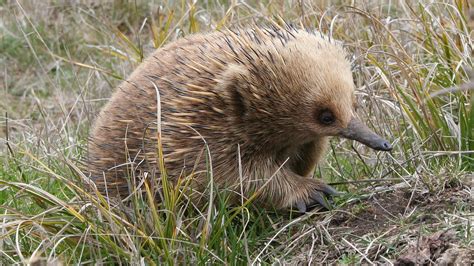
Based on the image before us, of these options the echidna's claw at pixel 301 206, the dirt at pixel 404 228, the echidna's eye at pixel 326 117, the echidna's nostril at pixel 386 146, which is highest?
the echidna's eye at pixel 326 117

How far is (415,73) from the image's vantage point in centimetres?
409

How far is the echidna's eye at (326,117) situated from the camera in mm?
3387

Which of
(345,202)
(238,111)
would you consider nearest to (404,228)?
(345,202)

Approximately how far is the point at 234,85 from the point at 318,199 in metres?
0.59

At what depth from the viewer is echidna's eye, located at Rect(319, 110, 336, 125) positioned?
11.1 feet

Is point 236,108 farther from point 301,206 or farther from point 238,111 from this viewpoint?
point 301,206

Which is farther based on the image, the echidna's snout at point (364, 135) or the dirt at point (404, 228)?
the echidna's snout at point (364, 135)

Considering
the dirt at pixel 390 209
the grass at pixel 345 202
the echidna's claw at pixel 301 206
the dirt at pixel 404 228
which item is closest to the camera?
the dirt at pixel 404 228

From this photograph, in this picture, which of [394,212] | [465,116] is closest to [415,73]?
[465,116]

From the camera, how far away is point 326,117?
3398 millimetres

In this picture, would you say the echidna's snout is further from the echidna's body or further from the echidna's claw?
the echidna's claw

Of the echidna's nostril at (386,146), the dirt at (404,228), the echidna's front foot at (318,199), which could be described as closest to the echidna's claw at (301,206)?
the echidna's front foot at (318,199)

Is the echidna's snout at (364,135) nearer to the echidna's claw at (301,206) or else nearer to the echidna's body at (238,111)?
the echidna's body at (238,111)

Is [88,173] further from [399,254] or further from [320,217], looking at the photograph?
[399,254]
